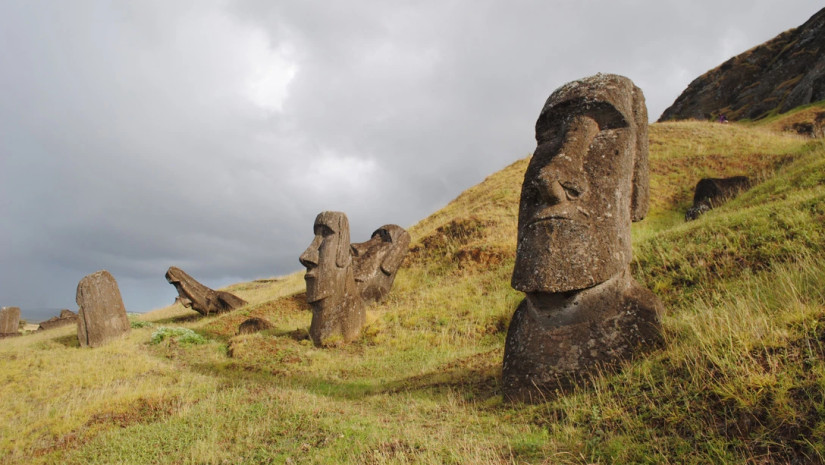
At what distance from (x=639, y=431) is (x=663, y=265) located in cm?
724

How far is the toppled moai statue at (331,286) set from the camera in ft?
40.5

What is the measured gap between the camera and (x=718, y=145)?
2780 cm

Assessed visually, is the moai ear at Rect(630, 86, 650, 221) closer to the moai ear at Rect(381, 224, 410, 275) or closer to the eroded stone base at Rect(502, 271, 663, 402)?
the eroded stone base at Rect(502, 271, 663, 402)

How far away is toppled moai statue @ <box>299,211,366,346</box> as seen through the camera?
12.4 m

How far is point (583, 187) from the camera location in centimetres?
551

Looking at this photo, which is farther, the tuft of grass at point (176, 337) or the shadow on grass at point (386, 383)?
the tuft of grass at point (176, 337)

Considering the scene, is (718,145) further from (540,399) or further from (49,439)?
(49,439)

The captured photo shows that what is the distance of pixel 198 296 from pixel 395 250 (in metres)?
9.16

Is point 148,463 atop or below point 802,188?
below

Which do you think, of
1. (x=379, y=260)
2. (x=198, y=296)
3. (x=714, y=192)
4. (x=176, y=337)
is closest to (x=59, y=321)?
(x=198, y=296)

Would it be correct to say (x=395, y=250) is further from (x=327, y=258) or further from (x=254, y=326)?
(x=254, y=326)

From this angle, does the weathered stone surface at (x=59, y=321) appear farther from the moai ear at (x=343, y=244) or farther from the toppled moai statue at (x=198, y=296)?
the moai ear at (x=343, y=244)

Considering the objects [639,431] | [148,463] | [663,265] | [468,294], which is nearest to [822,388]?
[639,431]

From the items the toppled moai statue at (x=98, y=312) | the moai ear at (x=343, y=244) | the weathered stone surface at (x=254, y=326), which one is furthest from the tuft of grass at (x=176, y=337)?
the moai ear at (x=343, y=244)
